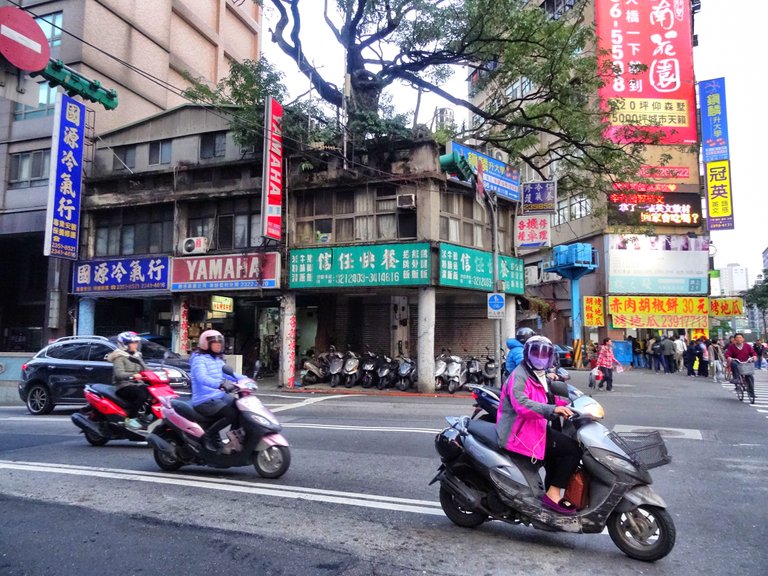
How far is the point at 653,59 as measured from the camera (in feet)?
99.8

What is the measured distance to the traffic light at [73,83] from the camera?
9.93 m

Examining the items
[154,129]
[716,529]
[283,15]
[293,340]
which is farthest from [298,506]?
[154,129]

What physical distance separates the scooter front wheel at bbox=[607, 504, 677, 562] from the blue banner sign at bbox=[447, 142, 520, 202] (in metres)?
13.6

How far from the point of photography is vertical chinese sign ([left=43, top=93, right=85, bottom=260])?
18.8 meters

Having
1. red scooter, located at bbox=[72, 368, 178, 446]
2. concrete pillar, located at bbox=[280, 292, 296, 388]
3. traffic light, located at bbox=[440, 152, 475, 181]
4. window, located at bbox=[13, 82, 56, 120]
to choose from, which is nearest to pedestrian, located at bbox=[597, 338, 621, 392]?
traffic light, located at bbox=[440, 152, 475, 181]

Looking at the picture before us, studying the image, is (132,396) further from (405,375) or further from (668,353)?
(668,353)

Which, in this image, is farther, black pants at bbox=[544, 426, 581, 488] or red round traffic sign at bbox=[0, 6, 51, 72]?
red round traffic sign at bbox=[0, 6, 51, 72]

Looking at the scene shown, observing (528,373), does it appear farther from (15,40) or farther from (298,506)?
(15,40)

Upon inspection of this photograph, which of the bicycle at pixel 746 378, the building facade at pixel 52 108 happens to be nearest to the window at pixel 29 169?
the building facade at pixel 52 108

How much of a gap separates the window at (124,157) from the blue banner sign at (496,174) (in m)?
12.6

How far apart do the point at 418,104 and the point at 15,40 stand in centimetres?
1360

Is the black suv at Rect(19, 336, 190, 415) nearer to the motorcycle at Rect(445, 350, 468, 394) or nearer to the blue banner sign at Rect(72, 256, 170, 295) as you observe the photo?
the motorcycle at Rect(445, 350, 468, 394)

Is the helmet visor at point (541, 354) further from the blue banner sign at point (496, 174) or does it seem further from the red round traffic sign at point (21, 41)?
the blue banner sign at point (496, 174)

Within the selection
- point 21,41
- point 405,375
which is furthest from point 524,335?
point 405,375
